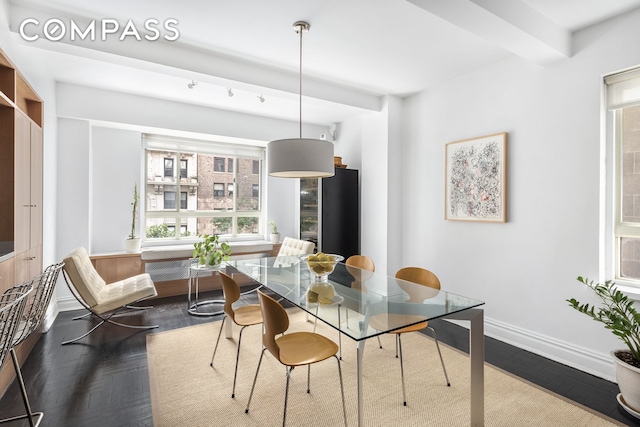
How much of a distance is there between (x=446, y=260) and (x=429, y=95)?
6.40ft

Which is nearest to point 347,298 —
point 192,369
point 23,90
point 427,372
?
point 427,372

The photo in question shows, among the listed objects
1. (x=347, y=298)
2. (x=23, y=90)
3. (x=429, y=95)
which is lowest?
(x=347, y=298)

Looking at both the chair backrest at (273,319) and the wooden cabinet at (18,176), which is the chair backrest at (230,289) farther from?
the wooden cabinet at (18,176)

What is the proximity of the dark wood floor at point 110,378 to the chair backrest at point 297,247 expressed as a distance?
1.76 metres

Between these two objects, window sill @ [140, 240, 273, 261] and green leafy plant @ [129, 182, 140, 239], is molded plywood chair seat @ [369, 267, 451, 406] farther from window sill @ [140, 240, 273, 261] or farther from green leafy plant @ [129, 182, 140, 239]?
green leafy plant @ [129, 182, 140, 239]

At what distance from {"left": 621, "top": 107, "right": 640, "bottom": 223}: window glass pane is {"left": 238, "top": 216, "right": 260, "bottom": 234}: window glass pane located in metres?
4.82

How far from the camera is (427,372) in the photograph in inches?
101

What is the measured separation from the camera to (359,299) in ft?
6.90

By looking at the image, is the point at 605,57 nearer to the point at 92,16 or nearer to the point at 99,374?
the point at 92,16

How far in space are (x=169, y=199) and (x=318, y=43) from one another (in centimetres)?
345

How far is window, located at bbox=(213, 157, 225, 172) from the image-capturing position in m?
5.51

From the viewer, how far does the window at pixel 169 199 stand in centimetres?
511

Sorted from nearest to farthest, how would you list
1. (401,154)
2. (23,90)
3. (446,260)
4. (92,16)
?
(92,16) < (23,90) < (446,260) < (401,154)

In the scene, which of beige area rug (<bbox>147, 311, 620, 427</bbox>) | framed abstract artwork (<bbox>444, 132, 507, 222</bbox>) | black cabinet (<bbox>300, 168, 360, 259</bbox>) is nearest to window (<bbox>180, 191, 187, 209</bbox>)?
black cabinet (<bbox>300, 168, 360, 259</bbox>)
